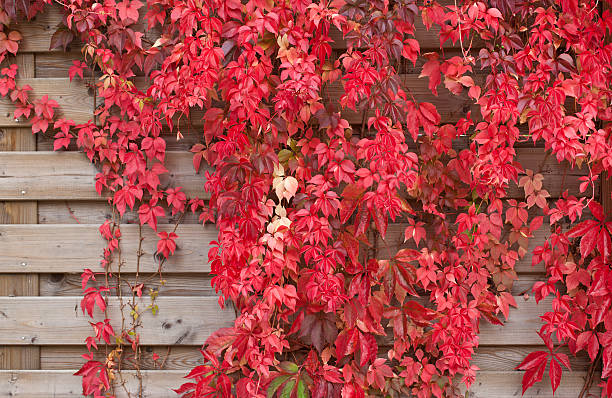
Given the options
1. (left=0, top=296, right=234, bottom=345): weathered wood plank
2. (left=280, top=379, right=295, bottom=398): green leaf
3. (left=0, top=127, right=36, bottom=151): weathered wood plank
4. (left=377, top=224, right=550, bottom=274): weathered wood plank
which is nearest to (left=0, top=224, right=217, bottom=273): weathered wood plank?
(left=0, top=296, right=234, bottom=345): weathered wood plank

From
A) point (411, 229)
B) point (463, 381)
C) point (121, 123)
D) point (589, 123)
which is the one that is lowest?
point (463, 381)

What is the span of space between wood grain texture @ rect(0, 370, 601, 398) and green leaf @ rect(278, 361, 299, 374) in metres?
0.39

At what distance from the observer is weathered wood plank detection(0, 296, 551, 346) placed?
1924 mm

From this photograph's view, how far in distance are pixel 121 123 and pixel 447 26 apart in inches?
46.5

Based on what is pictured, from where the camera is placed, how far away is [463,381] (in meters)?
1.89

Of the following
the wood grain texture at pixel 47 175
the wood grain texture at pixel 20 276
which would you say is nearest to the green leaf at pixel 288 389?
the wood grain texture at pixel 47 175

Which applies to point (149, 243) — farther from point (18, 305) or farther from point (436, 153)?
point (436, 153)

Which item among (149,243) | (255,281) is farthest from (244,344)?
(149,243)

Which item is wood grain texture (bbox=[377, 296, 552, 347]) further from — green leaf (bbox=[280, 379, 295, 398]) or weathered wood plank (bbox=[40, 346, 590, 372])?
green leaf (bbox=[280, 379, 295, 398])

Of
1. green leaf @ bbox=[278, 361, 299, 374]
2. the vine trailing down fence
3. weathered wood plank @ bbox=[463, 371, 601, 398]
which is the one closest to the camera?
→ the vine trailing down fence

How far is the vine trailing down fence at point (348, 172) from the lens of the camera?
5.56 feet

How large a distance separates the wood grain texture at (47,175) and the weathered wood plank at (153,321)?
1.25 ft

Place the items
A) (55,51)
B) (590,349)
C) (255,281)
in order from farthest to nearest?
(55,51)
(590,349)
(255,281)

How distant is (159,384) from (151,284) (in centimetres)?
36
